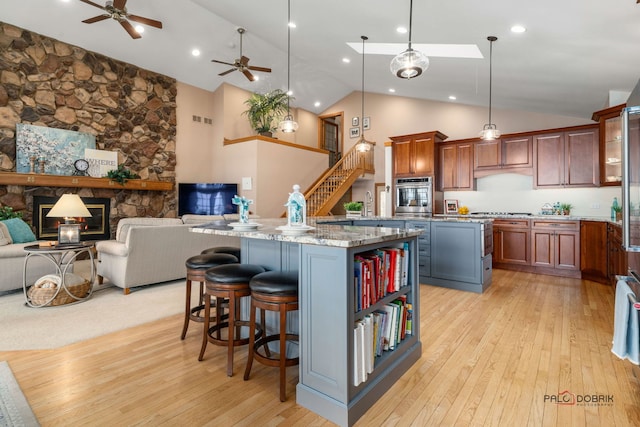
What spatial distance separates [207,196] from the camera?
26.1 feet

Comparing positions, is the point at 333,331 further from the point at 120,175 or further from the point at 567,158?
the point at 120,175

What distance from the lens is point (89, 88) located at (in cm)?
656

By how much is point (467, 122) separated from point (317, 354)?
7.56 metres

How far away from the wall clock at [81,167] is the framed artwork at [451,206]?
7512 mm

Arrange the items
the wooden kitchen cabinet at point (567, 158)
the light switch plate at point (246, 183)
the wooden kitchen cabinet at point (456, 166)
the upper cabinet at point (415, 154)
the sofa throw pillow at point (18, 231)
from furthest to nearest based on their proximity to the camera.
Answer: the light switch plate at point (246, 183) → the upper cabinet at point (415, 154) → the wooden kitchen cabinet at point (456, 166) → the wooden kitchen cabinet at point (567, 158) → the sofa throw pillow at point (18, 231)

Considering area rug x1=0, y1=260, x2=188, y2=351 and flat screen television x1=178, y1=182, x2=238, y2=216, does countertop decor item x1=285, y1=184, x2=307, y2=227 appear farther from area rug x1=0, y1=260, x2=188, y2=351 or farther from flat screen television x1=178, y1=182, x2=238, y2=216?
flat screen television x1=178, y1=182, x2=238, y2=216

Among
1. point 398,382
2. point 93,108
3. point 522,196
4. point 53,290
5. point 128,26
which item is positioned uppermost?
point 128,26

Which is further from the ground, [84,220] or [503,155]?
[503,155]

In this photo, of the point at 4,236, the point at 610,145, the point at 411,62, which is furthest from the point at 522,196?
the point at 4,236

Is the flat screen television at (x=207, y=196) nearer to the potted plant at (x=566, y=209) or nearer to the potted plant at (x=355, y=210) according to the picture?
the potted plant at (x=355, y=210)

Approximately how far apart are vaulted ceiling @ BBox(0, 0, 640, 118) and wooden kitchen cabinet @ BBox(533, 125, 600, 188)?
52 cm

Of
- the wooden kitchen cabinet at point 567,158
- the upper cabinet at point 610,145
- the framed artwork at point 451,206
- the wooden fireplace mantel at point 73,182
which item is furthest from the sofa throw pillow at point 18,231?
the upper cabinet at point 610,145

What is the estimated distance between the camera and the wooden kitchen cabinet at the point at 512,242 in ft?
18.3

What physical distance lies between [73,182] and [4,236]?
1.97 m
